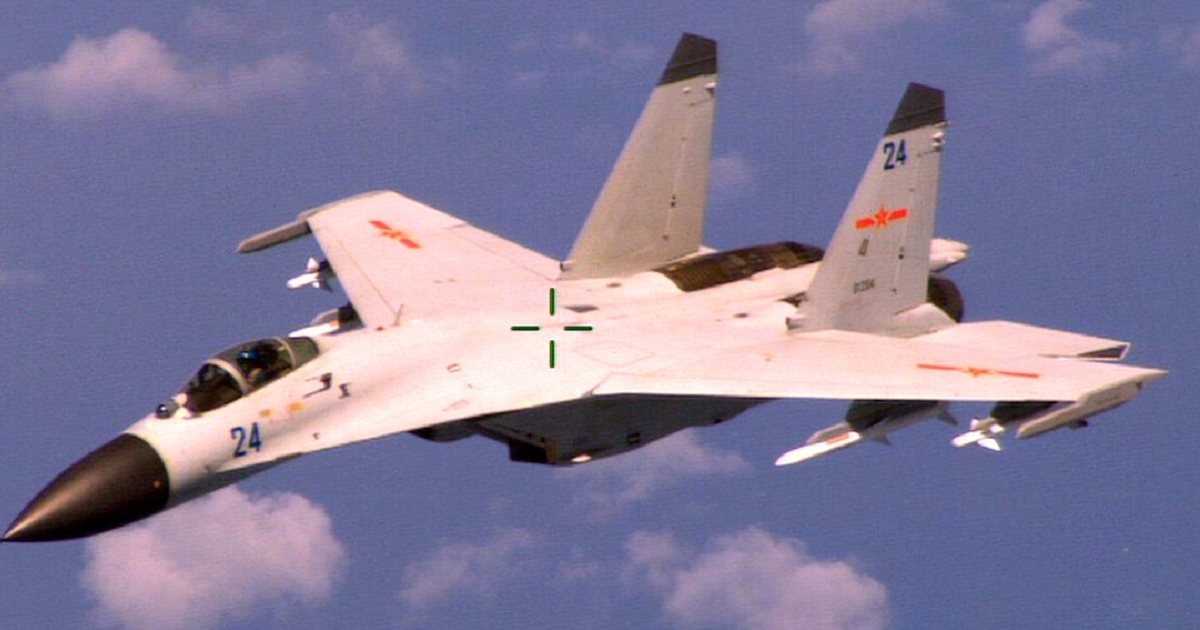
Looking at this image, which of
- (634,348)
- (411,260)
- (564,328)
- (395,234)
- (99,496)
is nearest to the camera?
(99,496)

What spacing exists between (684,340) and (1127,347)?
6986mm

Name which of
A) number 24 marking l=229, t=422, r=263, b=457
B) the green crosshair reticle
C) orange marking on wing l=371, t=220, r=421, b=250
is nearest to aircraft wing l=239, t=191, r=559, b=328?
orange marking on wing l=371, t=220, r=421, b=250

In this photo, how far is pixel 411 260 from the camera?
121ft

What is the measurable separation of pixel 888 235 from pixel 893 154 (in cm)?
128

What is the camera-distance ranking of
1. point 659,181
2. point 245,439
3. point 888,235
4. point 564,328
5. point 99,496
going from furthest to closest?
point 659,181 → point 888,235 → point 564,328 → point 245,439 → point 99,496

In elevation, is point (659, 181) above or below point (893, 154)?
below

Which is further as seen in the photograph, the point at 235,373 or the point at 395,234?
the point at 395,234

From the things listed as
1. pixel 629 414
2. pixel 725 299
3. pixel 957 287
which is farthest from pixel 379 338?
pixel 957 287

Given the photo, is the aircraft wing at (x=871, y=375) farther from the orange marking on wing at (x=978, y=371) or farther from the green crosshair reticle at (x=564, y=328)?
the green crosshair reticle at (x=564, y=328)

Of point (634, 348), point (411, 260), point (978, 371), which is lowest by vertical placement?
point (978, 371)

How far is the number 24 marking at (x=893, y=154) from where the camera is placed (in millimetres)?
32531

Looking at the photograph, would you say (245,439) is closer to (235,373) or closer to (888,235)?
(235,373)

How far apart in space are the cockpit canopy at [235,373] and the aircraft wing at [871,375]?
447 centimetres

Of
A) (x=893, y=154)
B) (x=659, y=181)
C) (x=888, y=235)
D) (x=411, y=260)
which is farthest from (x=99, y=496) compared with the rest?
(x=893, y=154)
